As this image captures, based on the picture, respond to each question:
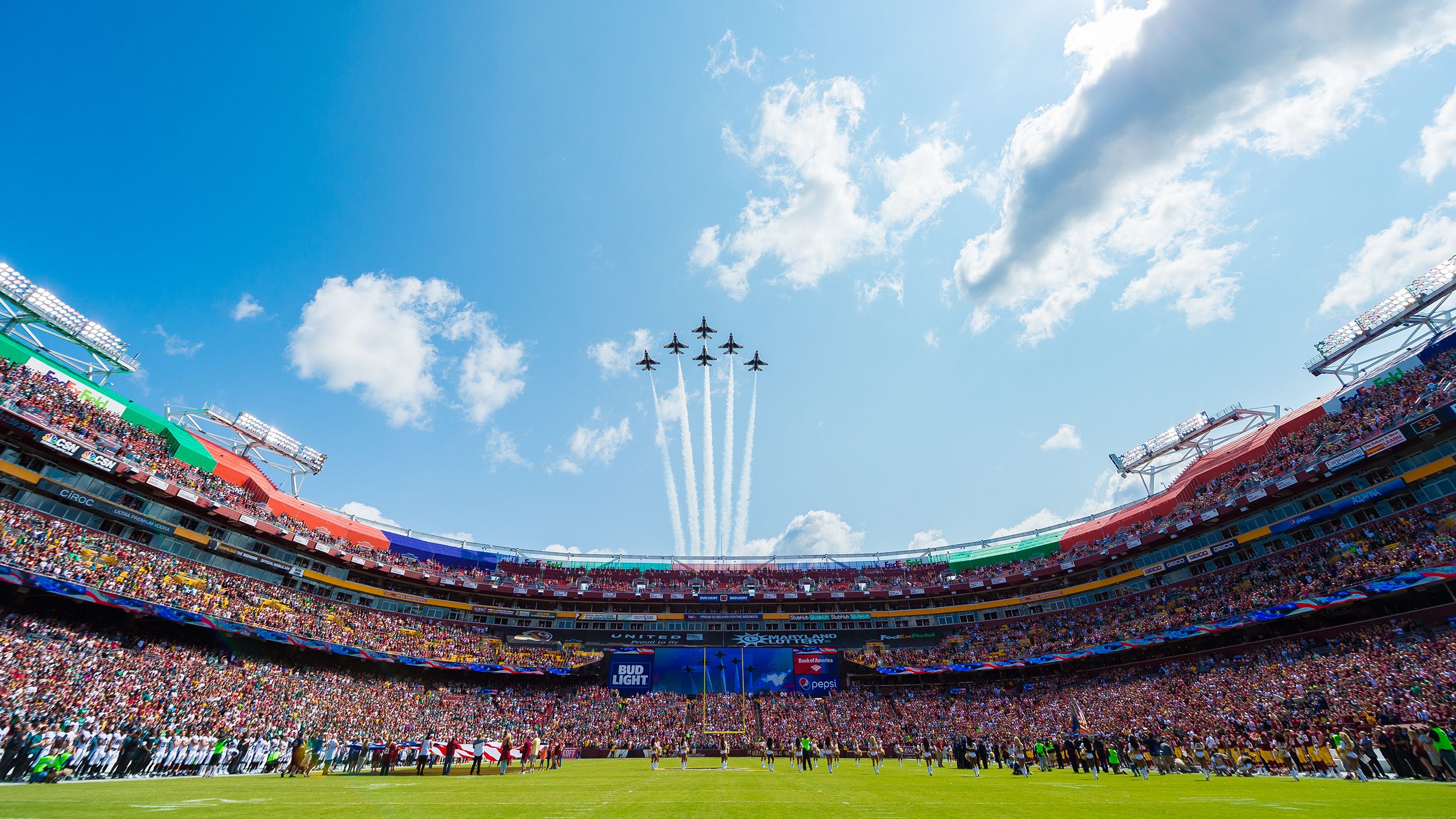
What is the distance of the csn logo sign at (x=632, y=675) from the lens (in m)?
62.6

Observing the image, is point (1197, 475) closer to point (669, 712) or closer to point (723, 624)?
point (723, 624)

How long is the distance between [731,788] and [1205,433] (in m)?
65.1

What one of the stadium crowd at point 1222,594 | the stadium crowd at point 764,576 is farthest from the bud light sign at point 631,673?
the stadium crowd at point 1222,594

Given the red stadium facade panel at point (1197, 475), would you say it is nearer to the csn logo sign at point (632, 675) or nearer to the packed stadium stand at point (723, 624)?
the packed stadium stand at point (723, 624)

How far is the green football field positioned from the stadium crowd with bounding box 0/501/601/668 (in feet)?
65.7

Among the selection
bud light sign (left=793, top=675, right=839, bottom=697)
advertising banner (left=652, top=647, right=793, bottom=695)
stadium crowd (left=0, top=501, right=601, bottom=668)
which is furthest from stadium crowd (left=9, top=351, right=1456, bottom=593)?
bud light sign (left=793, top=675, right=839, bottom=697)

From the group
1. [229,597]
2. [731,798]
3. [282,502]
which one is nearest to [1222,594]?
[731,798]

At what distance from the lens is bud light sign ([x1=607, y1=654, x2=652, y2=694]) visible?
6259 centimetres

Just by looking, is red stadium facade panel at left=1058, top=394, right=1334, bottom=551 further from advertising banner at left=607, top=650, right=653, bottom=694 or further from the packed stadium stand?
advertising banner at left=607, top=650, right=653, bottom=694

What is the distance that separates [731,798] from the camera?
17.8 metres

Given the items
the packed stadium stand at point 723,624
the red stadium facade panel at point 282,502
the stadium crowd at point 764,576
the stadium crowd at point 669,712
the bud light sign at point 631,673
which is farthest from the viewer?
the bud light sign at point 631,673

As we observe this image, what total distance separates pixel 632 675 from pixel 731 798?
162 feet

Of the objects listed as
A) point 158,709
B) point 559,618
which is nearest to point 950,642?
point 559,618

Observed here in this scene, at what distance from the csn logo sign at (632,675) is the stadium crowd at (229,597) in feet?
10.1
